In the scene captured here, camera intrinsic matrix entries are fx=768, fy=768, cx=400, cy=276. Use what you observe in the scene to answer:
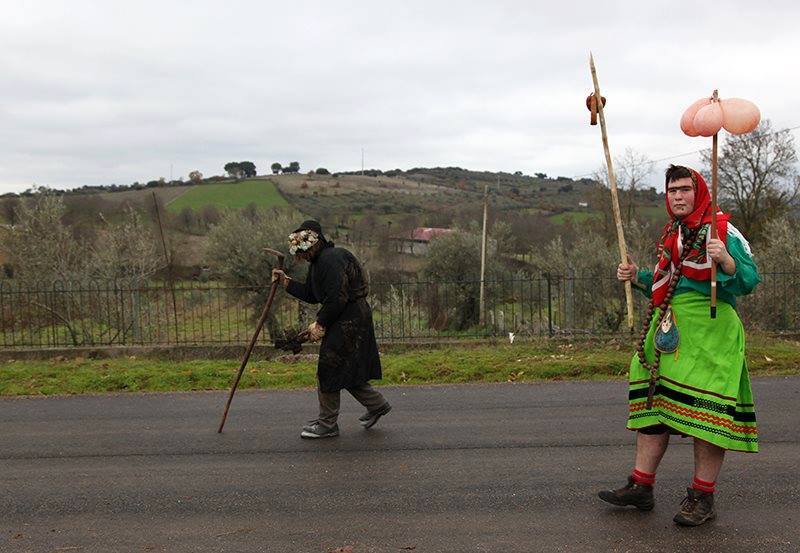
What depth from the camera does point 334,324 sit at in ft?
21.4

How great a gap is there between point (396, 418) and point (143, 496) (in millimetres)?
2677

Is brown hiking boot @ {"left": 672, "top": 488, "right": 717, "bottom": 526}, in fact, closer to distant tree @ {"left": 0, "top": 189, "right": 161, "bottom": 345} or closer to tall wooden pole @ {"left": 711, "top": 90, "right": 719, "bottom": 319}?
tall wooden pole @ {"left": 711, "top": 90, "right": 719, "bottom": 319}

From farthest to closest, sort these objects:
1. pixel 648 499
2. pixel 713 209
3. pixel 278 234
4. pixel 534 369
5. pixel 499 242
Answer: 1. pixel 499 242
2. pixel 278 234
3. pixel 534 369
4. pixel 648 499
5. pixel 713 209

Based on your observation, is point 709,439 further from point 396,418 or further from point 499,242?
point 499,242

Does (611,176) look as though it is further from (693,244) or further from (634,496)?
(634,496)

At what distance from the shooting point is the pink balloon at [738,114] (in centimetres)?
404

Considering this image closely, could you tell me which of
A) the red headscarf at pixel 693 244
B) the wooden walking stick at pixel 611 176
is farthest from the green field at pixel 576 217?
the red headscarf at pixel 693 244

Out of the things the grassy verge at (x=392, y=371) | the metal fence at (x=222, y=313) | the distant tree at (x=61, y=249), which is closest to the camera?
the grassy verge at (x=392, y=371)

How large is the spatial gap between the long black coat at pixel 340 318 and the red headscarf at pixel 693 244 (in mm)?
2789

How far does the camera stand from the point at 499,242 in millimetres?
29812

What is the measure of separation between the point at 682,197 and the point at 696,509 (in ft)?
5.62

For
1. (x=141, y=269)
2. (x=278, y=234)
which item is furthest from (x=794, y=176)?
(x=141, y=269)

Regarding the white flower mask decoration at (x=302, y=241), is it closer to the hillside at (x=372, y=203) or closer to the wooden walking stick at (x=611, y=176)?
the wooden walking stick at (x=611, y=176)

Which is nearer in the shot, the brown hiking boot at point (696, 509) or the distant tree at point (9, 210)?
the brown hiking boot at point (696, 509)
